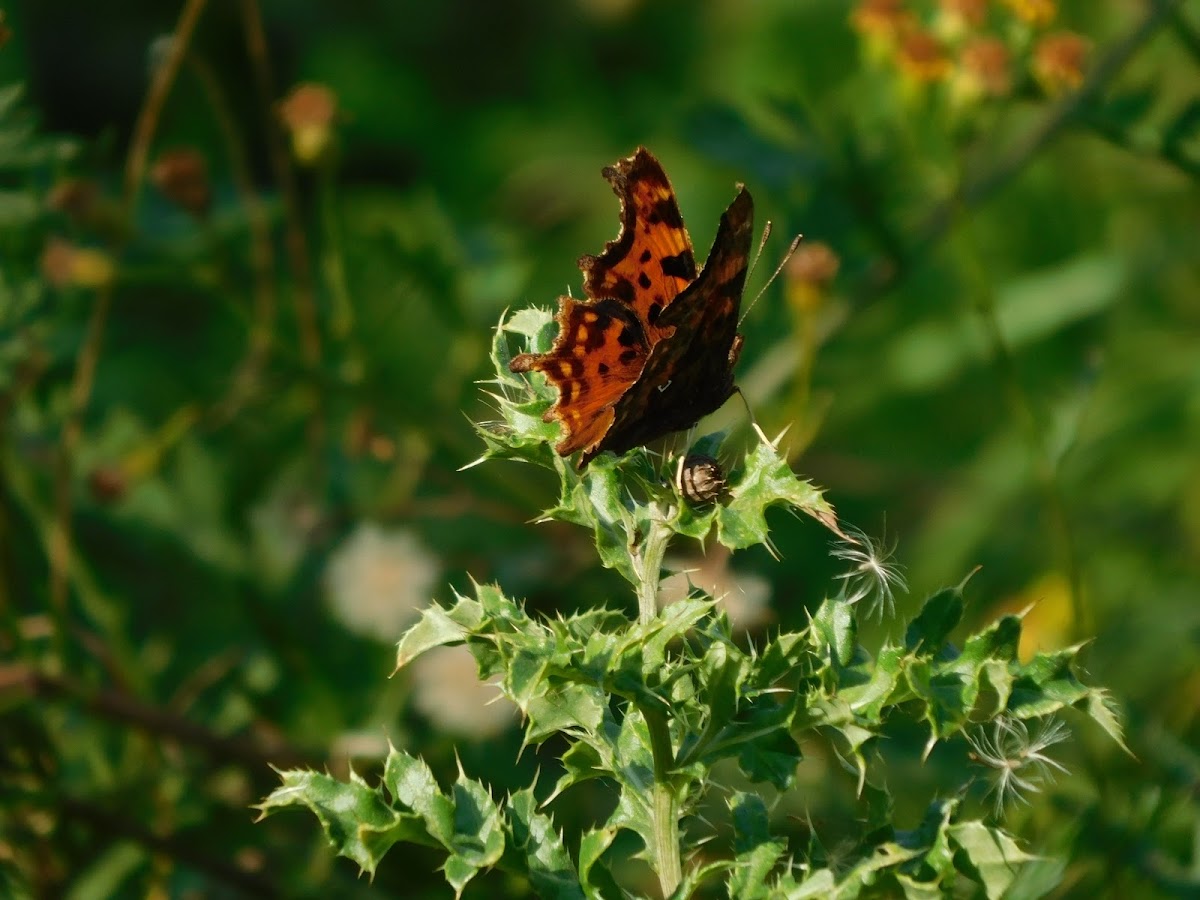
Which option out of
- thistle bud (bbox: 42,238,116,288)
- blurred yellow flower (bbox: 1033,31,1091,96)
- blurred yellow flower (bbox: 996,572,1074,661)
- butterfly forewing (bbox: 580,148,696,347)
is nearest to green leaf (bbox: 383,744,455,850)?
butterfly forewing (bbox: 580,148,696,347)

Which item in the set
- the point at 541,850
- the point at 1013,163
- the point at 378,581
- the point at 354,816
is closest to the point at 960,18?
the point at 1013,163

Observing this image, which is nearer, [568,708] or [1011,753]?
[568,708]

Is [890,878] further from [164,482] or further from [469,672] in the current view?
[164,482]

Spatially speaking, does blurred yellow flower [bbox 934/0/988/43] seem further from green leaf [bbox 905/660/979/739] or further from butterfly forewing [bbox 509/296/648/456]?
green leaf [bbox 905/660/979/739]

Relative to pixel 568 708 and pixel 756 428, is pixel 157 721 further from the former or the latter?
pixel 756 428

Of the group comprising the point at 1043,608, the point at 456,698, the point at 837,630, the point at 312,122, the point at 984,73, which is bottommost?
the point at 1043,608

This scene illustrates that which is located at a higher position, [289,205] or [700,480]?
[700,480]

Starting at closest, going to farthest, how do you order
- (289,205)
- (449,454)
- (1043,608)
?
(289,205), (449,454), (1043,608)

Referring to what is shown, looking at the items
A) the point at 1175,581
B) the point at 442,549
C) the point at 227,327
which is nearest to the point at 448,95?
the point at 227,327
